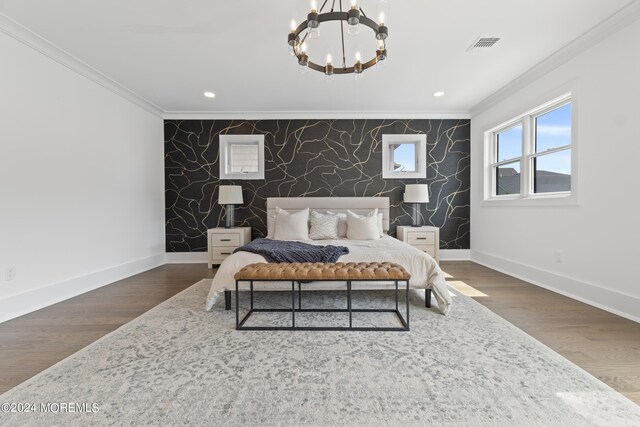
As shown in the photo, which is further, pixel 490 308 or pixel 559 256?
pixel 559 256

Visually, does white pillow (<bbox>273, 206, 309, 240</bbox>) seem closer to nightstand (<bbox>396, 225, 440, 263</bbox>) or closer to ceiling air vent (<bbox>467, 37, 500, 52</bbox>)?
nightstand (<bbox>396, 225, 440, 263</bbox>)

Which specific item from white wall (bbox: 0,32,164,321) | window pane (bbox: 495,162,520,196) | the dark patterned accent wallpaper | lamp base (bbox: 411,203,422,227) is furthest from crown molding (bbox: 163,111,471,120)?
lamp base (bbox: 411,203,422,227)

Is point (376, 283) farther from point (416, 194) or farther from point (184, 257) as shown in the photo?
point (184, 257)

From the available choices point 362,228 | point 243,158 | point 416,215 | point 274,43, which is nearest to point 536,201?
point 416,215

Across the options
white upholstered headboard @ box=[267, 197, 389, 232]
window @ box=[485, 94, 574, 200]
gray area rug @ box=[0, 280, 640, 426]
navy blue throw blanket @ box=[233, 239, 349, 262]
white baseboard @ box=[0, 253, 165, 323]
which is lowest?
gray area rug @ box=[0, 280, 640, 426]

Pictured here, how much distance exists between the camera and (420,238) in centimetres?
431

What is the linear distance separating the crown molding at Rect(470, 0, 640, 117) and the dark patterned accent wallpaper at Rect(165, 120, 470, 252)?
1.11 meters

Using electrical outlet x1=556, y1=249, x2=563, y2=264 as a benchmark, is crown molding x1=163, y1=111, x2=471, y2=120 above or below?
above

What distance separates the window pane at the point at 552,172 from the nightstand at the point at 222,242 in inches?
169

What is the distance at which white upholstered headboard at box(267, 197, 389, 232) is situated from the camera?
4672 mm

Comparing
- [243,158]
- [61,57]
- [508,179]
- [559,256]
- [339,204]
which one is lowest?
[559,256]

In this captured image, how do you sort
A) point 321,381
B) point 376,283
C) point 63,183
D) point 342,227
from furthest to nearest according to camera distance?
point 342,227 < point 63,183 < point 376,283 < point 321,381

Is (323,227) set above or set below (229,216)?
below

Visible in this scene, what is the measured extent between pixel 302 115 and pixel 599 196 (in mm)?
4001
